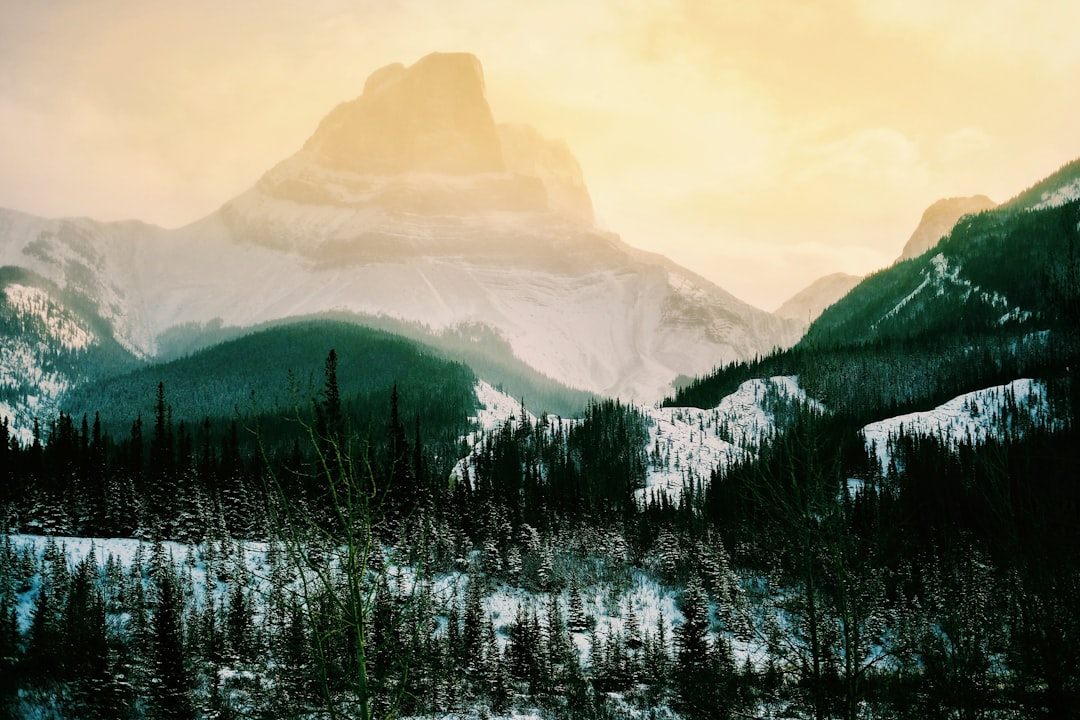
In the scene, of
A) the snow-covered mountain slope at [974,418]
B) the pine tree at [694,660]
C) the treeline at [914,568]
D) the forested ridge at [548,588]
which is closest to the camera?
the treeline at [914,568]

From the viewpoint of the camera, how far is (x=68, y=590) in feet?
207

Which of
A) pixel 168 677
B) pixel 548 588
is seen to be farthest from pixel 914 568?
pixel 168 677

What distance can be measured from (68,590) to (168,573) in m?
7.98

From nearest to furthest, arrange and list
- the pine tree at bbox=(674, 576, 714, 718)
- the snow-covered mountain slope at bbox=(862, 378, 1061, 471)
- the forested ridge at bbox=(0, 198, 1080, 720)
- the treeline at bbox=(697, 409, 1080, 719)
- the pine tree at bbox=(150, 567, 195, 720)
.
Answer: the treeline at bbox=(697, 409, 1080, 719) < the forested ridge at bbox=(0, 198, 1080, 720) < the pine tree at bbox=(150, 567, 195, 720) < the pine tree at bbox=(674, 576, 714, 718) < the snow-covered mountain slope at bbox=(862, 378, 1061, 471)

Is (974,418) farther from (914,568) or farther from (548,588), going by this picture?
(548,588)

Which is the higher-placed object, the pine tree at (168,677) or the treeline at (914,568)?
the treeline at (914,568)

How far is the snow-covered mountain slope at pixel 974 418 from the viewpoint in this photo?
163m

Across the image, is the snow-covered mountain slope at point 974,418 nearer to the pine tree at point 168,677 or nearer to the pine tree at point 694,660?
the pine tree at point 694,660

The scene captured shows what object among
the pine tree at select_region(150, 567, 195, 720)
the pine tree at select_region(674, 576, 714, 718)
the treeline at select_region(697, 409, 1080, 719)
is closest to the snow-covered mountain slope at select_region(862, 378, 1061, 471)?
the treeline at select_region(697, 409, 1080, 719)

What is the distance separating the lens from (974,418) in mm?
174125

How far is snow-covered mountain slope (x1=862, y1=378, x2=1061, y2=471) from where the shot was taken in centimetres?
16325

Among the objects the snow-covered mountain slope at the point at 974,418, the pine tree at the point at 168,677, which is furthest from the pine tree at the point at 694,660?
the snow-covered mountain slope at the point at 974,418

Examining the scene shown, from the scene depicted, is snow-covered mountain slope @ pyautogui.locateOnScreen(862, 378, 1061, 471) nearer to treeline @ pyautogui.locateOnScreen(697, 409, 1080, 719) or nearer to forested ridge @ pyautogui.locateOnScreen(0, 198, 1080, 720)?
treeline @ pyautogui.locateOnScreen(697, 409, 1080, 719)

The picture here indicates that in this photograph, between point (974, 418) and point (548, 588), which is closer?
point (548, 588)
